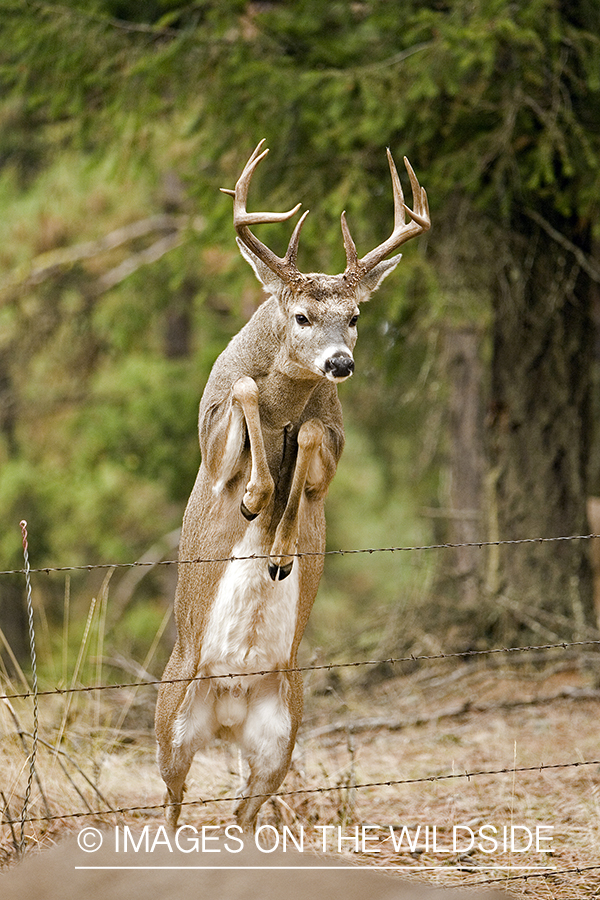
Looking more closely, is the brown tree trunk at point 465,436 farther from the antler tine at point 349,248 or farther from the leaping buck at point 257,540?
the antler tine at point 349,248

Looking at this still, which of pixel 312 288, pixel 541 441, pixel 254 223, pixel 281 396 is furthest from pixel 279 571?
pixel 541 441

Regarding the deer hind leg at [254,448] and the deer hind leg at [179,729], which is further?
the deer hind leg at [179,729]

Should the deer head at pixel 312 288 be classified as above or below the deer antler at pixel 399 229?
below

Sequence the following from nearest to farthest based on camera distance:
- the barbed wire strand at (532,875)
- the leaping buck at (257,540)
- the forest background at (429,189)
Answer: the barbed wire strand at (532,875) < the leaping buck at (257,540) < the forest background at (429,189)

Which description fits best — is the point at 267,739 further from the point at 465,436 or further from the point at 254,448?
the point at 465,436

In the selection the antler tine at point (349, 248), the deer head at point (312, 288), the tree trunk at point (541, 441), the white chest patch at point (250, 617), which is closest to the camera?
the deer head at point (312, 288)

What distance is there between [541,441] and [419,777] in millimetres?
3078

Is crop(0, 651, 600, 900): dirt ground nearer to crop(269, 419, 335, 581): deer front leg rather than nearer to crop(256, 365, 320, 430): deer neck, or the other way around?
crop(269, 419, 335, 581): deer front leg

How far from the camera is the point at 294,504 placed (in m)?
4.62

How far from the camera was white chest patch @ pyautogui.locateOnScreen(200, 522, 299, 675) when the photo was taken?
4.75 m

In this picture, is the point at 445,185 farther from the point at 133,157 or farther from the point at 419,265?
the point at 133,157

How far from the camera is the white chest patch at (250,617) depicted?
15.6 ft

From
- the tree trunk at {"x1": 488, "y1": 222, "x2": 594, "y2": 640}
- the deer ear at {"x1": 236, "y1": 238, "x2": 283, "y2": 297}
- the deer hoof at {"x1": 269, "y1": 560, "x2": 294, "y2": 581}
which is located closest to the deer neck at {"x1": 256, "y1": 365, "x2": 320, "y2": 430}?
the deer ear at {"x1": 236, "y1": 238, "x2": 283, "y2": 297}

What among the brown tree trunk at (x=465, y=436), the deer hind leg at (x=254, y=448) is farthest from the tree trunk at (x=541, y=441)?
the deer hind leg at (x=254, y=448)
